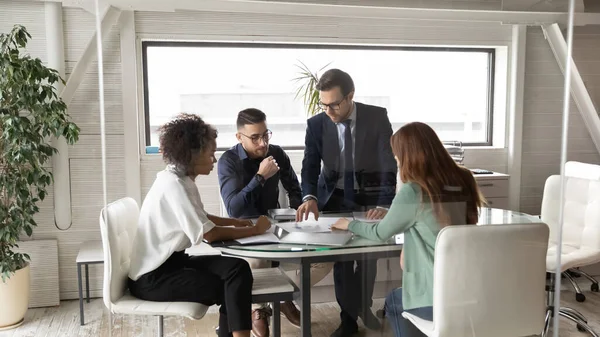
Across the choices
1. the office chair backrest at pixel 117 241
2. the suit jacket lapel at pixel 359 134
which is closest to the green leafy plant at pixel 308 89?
the suit jacket lapel at pixel 359 134

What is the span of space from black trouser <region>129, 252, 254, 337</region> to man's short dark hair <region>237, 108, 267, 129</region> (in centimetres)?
48

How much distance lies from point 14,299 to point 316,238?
193 centimetres

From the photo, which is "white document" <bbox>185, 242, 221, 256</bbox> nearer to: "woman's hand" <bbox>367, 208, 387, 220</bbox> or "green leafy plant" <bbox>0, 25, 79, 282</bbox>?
"woman's hand" <bbox>367, 208, 387, 220</bbox>

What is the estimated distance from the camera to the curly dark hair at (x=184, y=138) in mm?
1626

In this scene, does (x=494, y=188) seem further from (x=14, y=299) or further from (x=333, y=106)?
(x=14, y=299)

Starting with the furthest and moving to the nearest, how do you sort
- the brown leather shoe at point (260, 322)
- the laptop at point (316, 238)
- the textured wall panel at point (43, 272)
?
the textured wall panel at point (43, 272)
the brown leather shoe at point (260, 322)
the laptop at point (316, 238)

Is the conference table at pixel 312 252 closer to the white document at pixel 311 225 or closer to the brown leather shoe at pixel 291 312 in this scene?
the white document at pixel 311 225

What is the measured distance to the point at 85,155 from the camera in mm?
1774

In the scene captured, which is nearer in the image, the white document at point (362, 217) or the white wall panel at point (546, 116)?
the white wall panel at point (546, 116)

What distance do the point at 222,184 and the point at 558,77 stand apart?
1.10 metres

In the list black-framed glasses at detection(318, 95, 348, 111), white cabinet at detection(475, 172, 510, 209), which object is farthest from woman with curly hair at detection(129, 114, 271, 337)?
white cabinet at detection(475, 172, 510, 209)

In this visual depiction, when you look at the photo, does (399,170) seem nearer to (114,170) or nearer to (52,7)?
(114,170)

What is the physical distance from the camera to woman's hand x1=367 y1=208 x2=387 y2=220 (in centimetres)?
161

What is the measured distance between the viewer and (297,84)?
1609 mm
